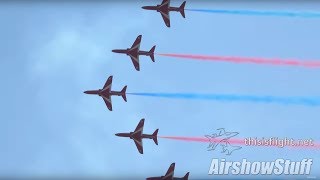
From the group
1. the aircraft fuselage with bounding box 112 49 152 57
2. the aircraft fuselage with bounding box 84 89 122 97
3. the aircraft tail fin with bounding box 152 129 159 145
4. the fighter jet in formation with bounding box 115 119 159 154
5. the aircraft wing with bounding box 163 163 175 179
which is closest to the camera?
the aircraft wing with bounding box 163 163 175 179

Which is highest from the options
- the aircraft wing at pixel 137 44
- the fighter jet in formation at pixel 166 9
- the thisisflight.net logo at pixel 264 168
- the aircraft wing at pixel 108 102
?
the fighter jet in formation at pixel 166 9

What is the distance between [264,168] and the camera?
3098cm

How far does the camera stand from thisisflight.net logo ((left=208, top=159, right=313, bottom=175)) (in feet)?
101

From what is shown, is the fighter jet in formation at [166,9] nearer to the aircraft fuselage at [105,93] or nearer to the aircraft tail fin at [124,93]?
the aircraft tail fin at [124,93]

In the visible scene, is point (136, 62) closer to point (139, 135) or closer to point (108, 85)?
point (108, 85)

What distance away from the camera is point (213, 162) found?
31438mm

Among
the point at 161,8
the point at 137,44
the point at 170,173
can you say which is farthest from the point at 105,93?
the point at 170,173

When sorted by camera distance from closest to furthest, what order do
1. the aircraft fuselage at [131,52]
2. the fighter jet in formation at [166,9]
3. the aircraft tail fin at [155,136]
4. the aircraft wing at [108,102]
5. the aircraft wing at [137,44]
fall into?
the aircraft tail fin at [155,136] < the aircraft wing at [137,44] < the fighter jet in formation at [166,9] < the aircraft fuselage at [131,52] < the aircraft wing at [108,102]

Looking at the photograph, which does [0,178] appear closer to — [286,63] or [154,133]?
[154,133]

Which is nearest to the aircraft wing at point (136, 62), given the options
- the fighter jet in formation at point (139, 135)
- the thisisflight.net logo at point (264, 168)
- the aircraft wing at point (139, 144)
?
the fighter jet in formation at point (139, 135)

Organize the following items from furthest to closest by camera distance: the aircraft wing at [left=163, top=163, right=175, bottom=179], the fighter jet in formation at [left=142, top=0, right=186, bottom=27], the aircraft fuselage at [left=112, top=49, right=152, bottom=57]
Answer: the aircraft fuselage at [left=112, top=49, right=152, bottom=57], the fighter jet in formation at [left=142, top=0, right=186, bottom=27], the aircraft wing at [left=163, top=163, right=175, bottom=179]

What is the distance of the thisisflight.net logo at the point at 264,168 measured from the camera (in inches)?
1214

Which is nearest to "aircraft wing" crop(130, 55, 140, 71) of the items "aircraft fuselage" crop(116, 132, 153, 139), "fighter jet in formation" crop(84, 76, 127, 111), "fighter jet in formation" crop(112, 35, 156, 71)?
"fighter jet in formation" crop(112, 35, 156, 71)

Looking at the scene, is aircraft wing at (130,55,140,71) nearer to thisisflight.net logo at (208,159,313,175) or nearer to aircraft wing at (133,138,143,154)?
aircraft wing at (133,138,143,154)
